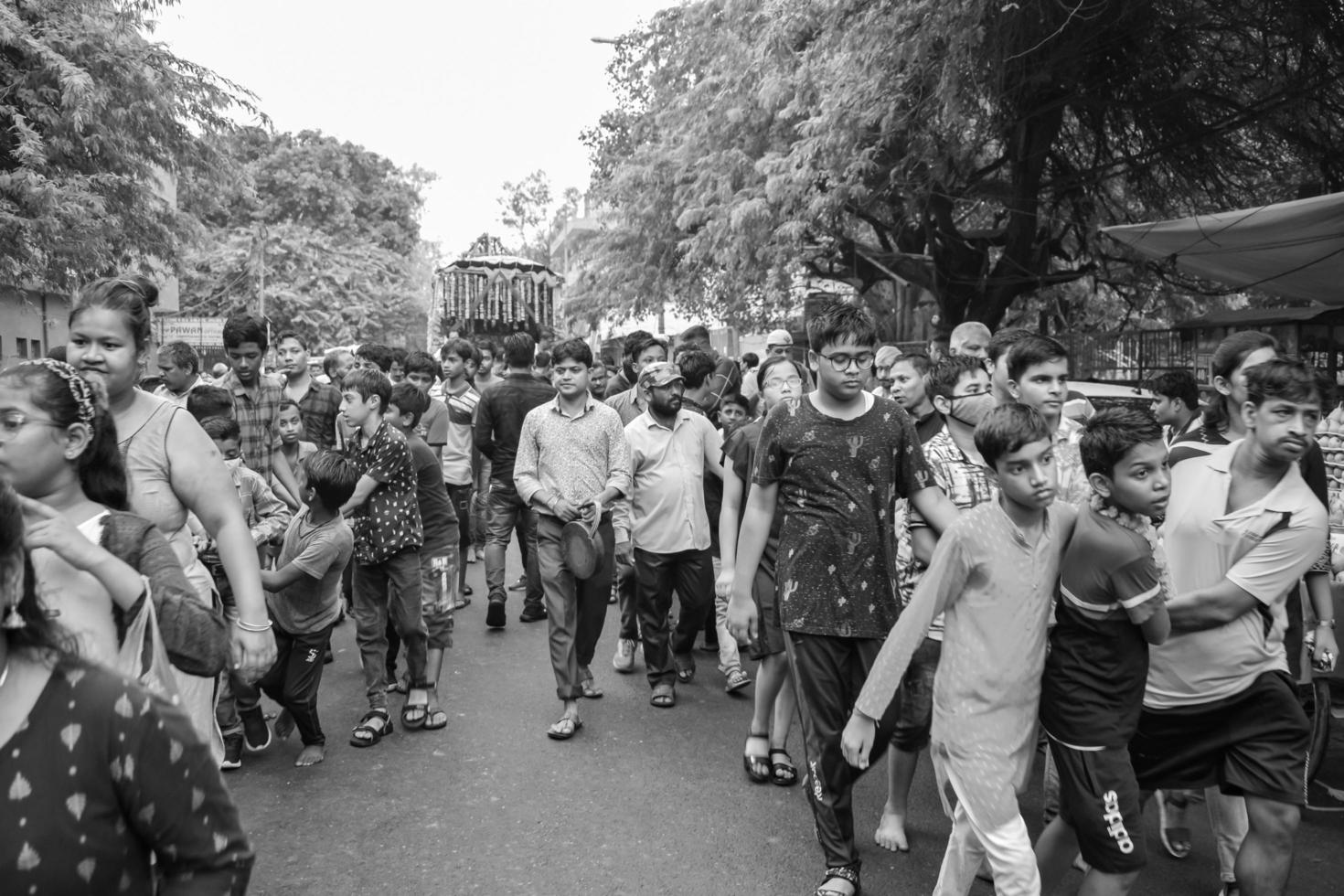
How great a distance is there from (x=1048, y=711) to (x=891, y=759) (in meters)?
1.20

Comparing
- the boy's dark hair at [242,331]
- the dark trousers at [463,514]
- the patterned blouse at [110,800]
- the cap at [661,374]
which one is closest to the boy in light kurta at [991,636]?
the patterned blouse at [110,800]

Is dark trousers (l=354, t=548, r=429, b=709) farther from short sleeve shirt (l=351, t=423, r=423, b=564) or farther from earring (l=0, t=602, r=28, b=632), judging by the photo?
earring (l=0, t=602, r=28, b=632)

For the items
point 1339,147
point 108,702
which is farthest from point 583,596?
point 1339,147

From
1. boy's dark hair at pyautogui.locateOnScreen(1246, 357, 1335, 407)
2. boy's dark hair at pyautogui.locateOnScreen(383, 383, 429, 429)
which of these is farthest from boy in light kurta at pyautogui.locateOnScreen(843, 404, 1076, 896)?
boy's dark hair at pyautogui.locateOnScreen(383, 383, 429, 429)

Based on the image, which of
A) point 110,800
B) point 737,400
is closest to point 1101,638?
point 110,800

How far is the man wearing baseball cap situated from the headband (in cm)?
388

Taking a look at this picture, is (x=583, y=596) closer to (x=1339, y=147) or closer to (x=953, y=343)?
(x=953, y=343)

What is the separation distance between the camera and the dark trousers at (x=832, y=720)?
3727mm

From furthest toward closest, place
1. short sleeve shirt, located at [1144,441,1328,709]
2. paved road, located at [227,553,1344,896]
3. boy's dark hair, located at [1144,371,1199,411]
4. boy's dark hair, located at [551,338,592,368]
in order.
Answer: boy's dark hair, located at [1144,371,1199,411] → boy's dark hair, located at [551,338,592,368] → paved road, located at [227,553,1344,896] → short sleeve shirt, located at [1144,441,1328,709]

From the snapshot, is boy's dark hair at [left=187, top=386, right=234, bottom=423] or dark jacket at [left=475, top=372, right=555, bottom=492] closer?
boy's dark hair at [left=187, top=386, right=234, bottom=423]

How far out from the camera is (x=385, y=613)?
5816 mm

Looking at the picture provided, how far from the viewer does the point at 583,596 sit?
19.2ft

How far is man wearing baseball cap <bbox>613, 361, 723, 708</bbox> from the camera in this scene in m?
6.16

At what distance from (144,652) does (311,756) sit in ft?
10.8
